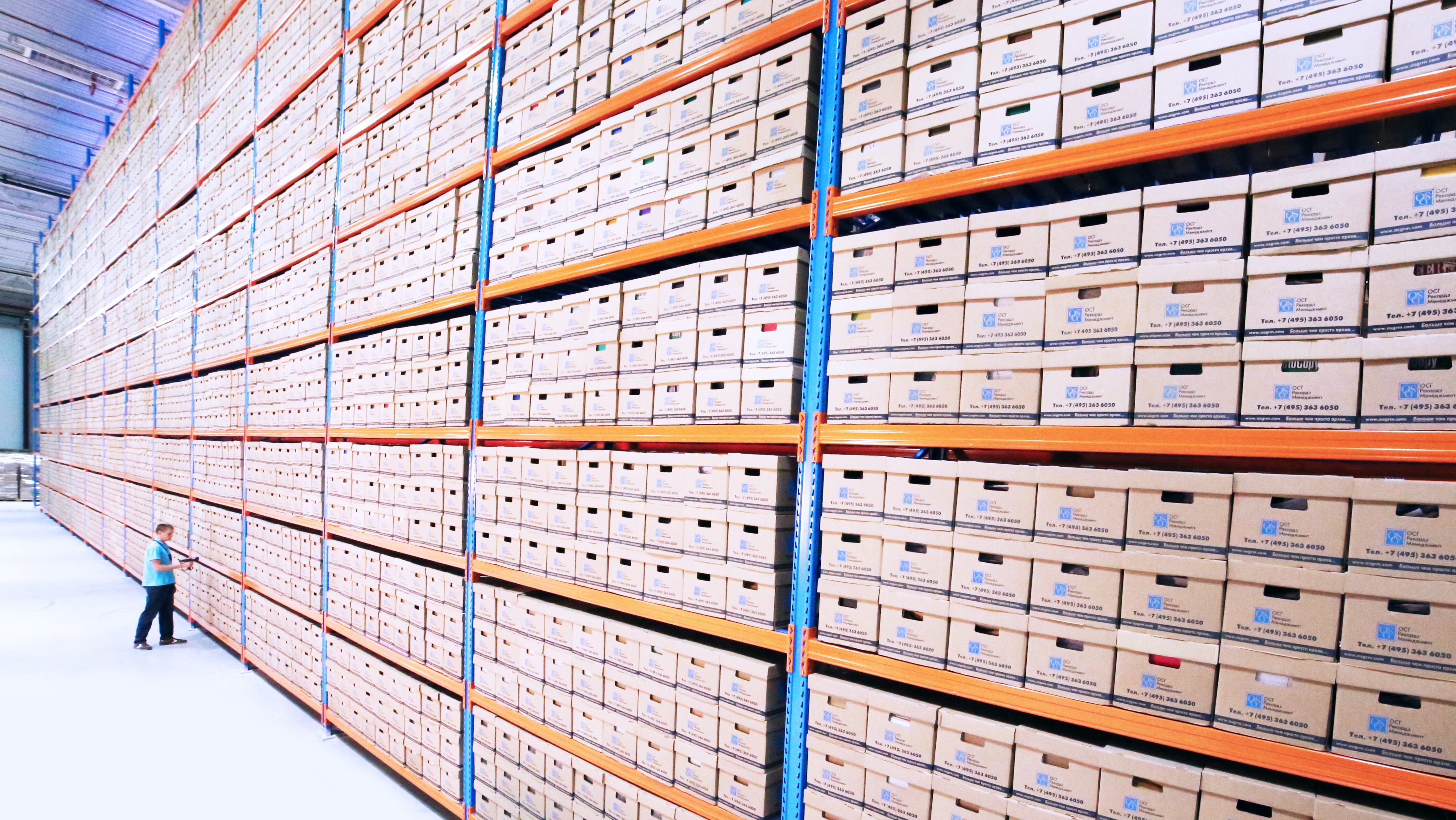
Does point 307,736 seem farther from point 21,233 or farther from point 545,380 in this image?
point 21,233

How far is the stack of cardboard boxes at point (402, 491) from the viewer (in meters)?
3.55

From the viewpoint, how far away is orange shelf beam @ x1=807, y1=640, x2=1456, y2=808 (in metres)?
1.32

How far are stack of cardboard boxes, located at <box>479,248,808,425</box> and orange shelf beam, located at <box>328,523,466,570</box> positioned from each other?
2.64ft

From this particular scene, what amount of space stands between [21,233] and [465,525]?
19.8m

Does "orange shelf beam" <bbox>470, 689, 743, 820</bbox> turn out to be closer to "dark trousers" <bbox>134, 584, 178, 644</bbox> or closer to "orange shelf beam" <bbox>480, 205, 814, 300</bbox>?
"orange shelf beam" <bbox>480, 205, 814, 300</bbox>

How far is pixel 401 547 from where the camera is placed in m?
3.87

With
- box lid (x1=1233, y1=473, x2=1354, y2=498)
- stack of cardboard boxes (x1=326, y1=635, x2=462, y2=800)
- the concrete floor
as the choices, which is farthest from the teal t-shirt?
box lid (x1=1233, y1=473, x2=1354, y2=498)

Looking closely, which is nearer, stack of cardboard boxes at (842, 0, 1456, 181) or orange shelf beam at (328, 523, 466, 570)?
stack of cardboard boxes at (842, 0, 1456, 181)

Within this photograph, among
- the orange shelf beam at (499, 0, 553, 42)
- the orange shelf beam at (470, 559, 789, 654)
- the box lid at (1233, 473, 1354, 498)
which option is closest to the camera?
the box lid at (1233, 473, 1354, 498)

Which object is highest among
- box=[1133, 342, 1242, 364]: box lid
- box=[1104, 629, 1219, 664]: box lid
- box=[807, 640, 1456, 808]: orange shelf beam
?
box=[1133, 342, 1242, 364]: box lid

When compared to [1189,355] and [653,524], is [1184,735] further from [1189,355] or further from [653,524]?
[653,524]

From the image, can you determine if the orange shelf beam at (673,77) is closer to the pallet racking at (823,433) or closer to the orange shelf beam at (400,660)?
the pallet racking at (823,433)

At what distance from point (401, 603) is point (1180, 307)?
3.83 metres

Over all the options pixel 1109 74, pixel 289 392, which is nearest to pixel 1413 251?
pixel 1109 74
